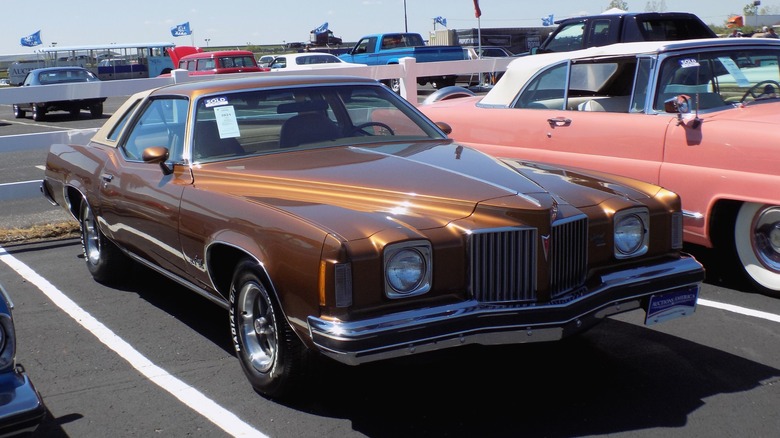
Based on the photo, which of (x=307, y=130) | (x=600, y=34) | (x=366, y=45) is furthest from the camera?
(x=366, y=45)

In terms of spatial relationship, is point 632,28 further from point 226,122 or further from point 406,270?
point 406,270

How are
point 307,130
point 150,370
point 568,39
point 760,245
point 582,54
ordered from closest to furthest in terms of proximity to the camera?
point 150,370, point 307,130, point 760,245, point 582,54, point 568,39

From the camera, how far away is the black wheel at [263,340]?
400cm

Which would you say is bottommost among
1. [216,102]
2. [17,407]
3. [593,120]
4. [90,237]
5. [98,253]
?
[98,253]

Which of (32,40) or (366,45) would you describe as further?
(32,40)

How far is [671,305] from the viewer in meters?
4.35

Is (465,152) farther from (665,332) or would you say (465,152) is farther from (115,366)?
(115,366)

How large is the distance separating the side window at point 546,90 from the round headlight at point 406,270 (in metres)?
4.07

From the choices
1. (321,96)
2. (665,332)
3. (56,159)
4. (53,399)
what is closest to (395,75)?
(56,159)

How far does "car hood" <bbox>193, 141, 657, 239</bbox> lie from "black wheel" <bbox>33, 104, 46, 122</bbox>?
22.7 meters

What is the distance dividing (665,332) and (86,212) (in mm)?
4319

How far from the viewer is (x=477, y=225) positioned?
12.5 ft

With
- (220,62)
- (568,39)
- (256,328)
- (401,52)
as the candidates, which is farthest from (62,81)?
(256,328)

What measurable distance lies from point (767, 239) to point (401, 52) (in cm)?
2383
